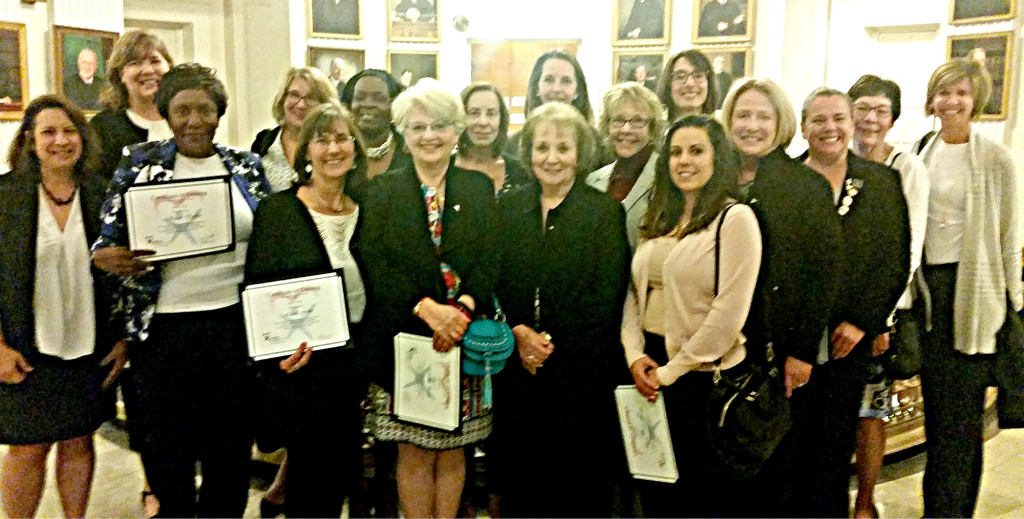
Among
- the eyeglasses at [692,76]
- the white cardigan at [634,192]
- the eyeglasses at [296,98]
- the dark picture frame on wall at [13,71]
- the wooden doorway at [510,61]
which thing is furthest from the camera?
the wooden doorway at [510,61]

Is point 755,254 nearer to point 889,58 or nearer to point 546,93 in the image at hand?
point 546,93

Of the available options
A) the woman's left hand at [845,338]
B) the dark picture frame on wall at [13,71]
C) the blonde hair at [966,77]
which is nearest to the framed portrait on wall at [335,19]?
the dark picture frame on wall at [13,71]

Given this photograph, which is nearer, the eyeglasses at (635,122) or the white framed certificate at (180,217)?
the white framed certificate at (180,217)

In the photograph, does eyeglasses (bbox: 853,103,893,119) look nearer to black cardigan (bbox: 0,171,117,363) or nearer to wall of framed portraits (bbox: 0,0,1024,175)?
black cardigan (bbox: 0,171,117,363)

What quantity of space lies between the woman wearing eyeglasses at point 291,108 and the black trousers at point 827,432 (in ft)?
8.31

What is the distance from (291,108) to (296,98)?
5 cm

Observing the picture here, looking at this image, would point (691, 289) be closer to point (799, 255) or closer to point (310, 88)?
point (799, 255)

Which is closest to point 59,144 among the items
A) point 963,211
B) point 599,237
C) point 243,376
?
point 243,376

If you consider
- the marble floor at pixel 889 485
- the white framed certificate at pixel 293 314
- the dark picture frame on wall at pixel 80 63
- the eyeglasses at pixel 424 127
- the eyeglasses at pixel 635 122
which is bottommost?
the marble floor at pixel 889 485

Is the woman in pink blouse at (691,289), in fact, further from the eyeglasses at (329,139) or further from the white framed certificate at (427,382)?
the eyeglasses at (329,139)

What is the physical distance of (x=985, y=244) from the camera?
139 inches

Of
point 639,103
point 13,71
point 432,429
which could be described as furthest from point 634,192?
point 13,71

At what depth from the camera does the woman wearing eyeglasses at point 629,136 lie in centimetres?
342

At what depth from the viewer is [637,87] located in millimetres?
3459
